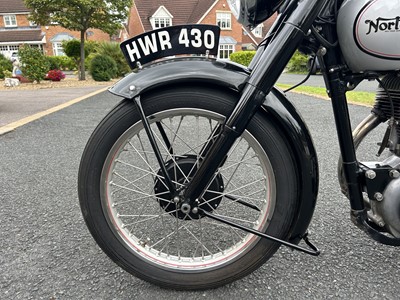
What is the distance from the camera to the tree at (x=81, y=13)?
14.7 metres

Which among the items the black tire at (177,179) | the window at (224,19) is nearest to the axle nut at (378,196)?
the black tire at (177,179)

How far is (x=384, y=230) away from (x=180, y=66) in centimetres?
115

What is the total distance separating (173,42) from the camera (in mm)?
1311

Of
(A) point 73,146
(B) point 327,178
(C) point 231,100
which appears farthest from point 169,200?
(A) point 73,146

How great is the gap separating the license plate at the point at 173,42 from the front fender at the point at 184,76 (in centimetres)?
5

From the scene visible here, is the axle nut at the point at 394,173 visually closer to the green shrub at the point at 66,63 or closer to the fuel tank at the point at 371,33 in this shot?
the fuel tank at the point at 371,33

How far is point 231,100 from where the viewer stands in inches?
50.3

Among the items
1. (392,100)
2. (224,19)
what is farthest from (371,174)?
(224,19)

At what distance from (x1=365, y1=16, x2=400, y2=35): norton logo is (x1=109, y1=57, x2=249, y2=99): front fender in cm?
48

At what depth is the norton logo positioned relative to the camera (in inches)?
45.2

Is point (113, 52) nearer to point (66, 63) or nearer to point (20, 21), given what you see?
point (66, 63)

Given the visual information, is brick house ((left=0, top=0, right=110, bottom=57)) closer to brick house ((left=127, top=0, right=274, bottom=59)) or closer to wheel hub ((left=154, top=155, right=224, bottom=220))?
brick house ((left=127, top=0, right=274, bottom=59))

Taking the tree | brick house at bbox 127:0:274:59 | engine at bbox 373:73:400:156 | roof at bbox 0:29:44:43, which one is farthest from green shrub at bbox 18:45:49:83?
roof at bbox 0:29:44:43

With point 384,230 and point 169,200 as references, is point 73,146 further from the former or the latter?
point 384,230
